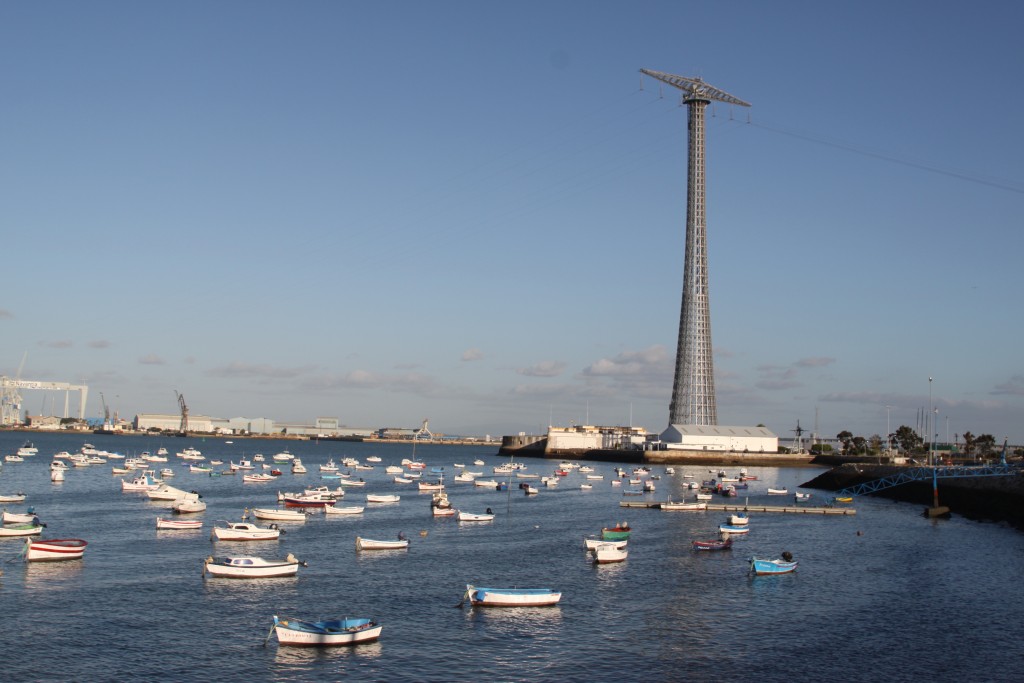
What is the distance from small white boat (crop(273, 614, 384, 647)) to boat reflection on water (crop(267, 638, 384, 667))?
242 millimetres

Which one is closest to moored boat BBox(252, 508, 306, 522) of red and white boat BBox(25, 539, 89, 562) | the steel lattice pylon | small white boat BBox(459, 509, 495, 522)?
small white boat BBox(459, 509, 495, 522)

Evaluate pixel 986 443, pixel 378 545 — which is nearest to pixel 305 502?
pixel 378 545

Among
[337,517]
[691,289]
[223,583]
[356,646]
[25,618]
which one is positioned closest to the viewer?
[356,646]

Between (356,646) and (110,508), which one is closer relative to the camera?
(356,646)

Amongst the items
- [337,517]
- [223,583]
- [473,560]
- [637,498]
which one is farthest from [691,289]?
[223,583]

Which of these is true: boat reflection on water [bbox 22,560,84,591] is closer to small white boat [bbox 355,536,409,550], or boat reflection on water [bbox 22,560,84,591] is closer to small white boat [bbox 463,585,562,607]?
small white boat [bbox 355,536,409,550]

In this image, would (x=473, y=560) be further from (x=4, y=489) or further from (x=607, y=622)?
(x=4, y=489)

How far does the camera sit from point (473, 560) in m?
60.5

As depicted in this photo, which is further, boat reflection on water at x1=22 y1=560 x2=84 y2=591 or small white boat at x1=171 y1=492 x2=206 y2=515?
small white boat at x1=171 y1=492 x2=206 y2=515

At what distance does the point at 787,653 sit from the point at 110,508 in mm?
69330

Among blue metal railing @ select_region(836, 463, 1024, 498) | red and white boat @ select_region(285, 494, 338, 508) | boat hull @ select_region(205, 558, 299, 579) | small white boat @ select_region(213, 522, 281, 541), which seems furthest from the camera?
blue metal railing @ select_region(836, 463, 1024, 498)

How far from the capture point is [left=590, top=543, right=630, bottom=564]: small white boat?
2366 inches

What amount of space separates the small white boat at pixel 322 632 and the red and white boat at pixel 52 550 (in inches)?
941

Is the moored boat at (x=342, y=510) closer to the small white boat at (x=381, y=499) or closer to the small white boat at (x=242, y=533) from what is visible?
the small white boat at (x=381, y=499)
